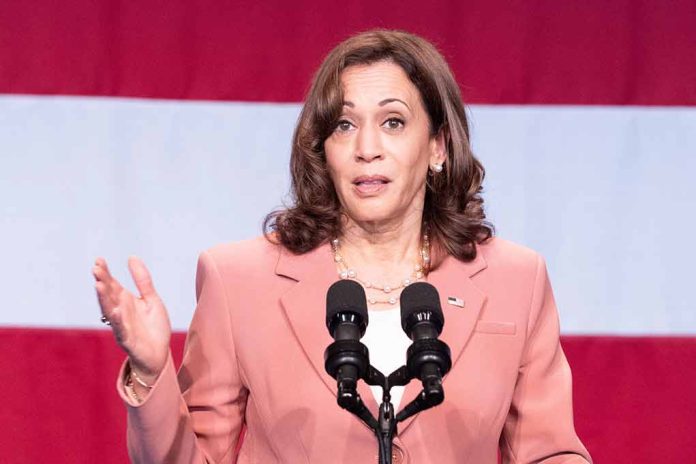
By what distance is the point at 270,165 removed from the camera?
2.79m

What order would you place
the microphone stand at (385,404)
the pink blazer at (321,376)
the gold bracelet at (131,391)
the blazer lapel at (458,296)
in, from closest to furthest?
the microphone stand at (385,404), the gold bracelet at (131,391), the pink blazer at (321,376), the blazer lapel at (458,296)

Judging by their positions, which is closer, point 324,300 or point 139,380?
point 139,380

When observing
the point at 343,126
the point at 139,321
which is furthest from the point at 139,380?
the point at 343,126

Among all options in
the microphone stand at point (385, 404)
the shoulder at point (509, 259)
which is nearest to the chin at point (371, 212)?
the shoulder at point (509, 259)

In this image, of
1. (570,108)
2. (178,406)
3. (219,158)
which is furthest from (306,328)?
(570,108)

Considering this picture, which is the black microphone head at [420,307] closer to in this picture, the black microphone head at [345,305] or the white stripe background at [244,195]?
the black microphone head at [345,305]

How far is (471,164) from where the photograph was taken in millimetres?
2158

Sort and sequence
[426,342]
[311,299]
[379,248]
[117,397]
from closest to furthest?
[426,342]
[311,299]
[379,248]
[117,397]

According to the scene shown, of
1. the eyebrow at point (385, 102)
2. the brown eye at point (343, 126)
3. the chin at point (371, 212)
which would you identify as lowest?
the chin at point (371, 212)

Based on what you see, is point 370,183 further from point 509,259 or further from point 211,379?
point 211,379

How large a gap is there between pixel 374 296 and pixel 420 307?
0.64 metres

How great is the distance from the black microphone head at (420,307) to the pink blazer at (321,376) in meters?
0.47

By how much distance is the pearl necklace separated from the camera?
6.61 ft

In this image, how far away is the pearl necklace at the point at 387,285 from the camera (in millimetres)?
2014
